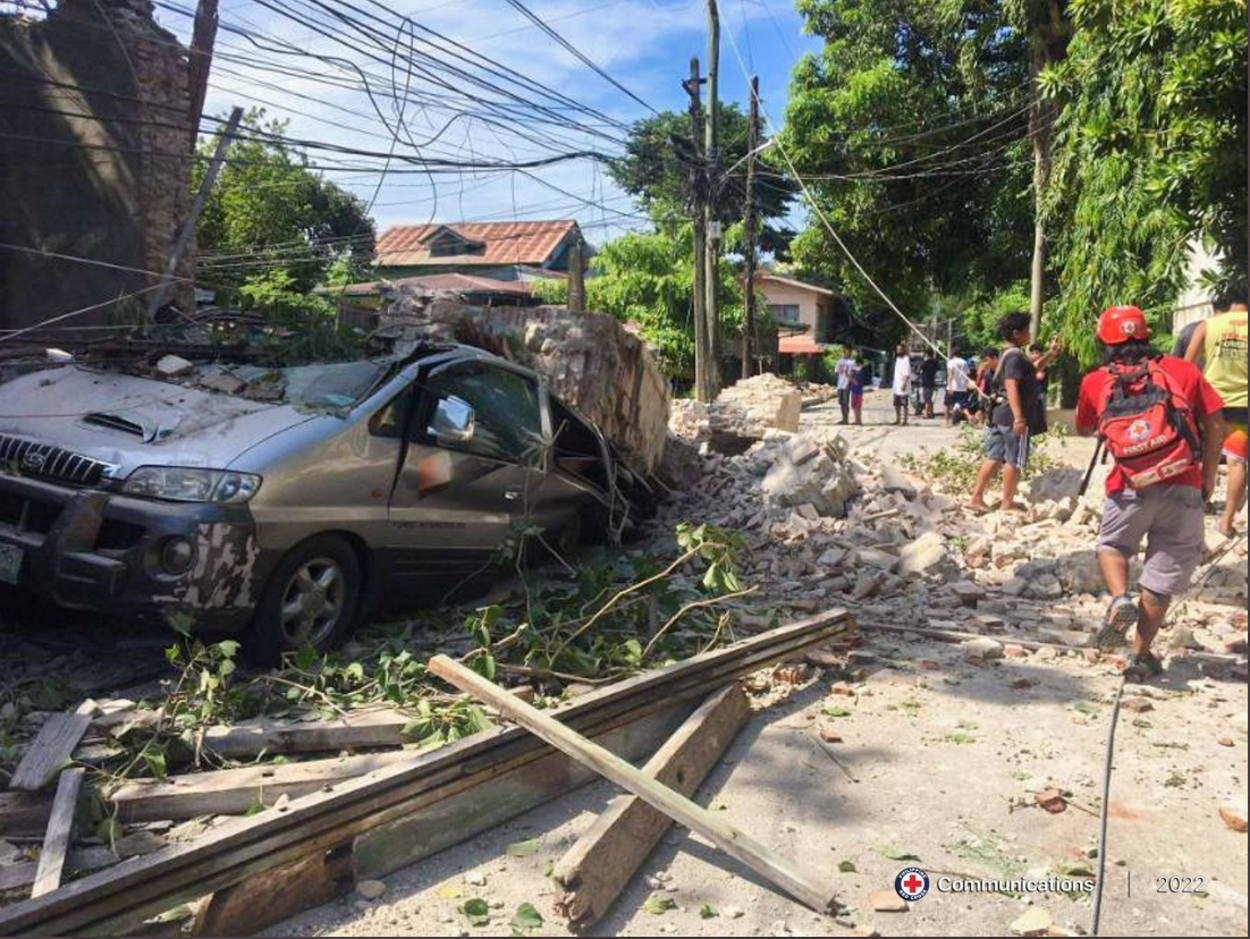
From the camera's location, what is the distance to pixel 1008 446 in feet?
26.6

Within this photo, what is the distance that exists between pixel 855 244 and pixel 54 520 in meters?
19.0

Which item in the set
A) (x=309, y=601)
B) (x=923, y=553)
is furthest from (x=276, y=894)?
(x=923, y=553)

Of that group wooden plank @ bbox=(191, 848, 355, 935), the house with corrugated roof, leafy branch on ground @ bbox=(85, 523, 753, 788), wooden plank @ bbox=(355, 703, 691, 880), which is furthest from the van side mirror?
the house with corrugated roof

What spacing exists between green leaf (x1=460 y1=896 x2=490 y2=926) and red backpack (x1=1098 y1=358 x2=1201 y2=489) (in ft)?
11.1

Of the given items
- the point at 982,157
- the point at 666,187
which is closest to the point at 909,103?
the point at 982,157

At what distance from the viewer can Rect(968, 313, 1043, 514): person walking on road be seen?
7.91m

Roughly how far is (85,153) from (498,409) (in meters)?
6.60

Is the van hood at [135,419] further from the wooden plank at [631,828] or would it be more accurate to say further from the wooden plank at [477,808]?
the wooden plank at [631,828]

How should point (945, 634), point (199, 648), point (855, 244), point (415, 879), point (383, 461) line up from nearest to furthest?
point (415, 879) → point (199, 648) → point (383, 461) → point (945, 634) → point (855, 244)

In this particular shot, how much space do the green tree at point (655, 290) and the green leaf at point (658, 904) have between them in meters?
26.1

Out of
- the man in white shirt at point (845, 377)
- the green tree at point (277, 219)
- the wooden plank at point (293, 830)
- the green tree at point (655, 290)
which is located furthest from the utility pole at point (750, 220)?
the wooden plank at point (293, 830)

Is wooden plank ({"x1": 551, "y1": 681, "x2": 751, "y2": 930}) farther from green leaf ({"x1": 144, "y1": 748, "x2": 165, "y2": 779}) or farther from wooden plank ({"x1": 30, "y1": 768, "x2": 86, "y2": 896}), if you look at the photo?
green leaf ({"x1": 144, "y1": 748, "x2": 165, "y2": 779})

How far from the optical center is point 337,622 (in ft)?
15.9

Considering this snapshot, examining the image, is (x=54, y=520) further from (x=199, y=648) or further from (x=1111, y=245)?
(x=1111, y=245)
